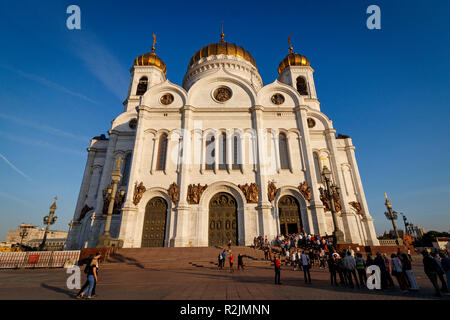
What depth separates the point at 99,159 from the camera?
2334cm

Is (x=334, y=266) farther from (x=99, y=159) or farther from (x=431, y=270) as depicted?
(x=99, y=159)

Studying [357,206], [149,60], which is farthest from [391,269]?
[149,60]

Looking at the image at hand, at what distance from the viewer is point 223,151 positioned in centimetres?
2053

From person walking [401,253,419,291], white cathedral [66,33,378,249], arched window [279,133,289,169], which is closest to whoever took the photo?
person walking [401,253,419,291]

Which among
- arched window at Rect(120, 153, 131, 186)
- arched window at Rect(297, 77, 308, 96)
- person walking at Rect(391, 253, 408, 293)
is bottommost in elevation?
person walking at Rect(391, 253, 408, 293)

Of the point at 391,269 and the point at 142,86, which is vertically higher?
the point at 142,86

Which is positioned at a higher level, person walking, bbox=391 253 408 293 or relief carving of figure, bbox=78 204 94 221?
relief carving of figure, bbox=78 204 94 221

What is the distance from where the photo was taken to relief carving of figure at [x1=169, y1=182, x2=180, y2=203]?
18.1 m

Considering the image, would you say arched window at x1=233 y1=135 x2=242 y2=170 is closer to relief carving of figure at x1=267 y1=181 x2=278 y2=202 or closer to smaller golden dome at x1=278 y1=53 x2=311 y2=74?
relief carving of figure at x1=267 y1=181 x2=278 y2=202

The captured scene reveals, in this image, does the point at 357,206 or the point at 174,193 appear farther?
the point at 357,206

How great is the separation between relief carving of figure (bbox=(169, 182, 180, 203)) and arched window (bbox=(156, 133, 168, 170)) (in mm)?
2292

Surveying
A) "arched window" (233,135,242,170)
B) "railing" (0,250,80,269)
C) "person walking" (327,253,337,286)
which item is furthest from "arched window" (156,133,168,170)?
"person walking" (327,253,337,286)

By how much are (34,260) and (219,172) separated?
13.8 meters

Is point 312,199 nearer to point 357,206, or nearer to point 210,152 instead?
point 357,206
